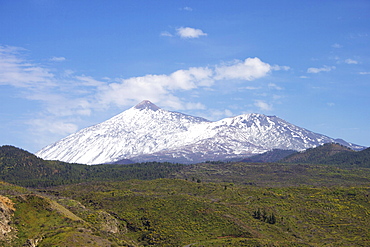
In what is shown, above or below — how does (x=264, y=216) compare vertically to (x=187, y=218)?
above

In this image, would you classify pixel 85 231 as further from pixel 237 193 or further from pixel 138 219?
pixel 237 193

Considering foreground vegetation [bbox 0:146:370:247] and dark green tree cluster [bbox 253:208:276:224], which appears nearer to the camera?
foreground vegetation [bbox 0:146:370:247]

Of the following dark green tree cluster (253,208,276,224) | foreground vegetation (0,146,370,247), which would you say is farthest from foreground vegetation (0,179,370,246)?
dark green tree cluster (253,208,276,224)

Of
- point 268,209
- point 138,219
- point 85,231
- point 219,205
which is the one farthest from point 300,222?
point 85,231

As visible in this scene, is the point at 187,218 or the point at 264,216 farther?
the point at 264,216

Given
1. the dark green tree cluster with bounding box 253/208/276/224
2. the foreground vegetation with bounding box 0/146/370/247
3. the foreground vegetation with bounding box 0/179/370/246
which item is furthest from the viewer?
the dark green tree cluster with bounding box 253/208/276/224

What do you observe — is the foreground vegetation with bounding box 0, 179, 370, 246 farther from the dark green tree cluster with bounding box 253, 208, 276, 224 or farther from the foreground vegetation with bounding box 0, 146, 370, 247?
the dark green tree cluster with bounding box 253, 208, 276, 224

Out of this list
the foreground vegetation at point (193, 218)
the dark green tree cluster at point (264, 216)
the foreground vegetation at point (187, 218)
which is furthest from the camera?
the dark green tree cluster at point (264, 216)

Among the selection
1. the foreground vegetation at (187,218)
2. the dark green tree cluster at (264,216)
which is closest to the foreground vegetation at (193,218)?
the foreground vegetation at (187,218)

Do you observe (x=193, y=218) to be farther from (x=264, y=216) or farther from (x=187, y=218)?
(x=264, y=216)

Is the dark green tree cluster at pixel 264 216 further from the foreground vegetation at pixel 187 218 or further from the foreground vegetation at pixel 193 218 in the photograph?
the foreground vegetation at pixel 193 218

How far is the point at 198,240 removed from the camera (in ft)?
381

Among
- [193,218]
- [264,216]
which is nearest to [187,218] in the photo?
[193,218]

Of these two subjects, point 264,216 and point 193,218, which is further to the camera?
point 264,216
